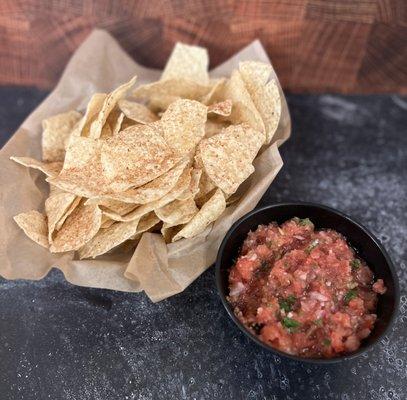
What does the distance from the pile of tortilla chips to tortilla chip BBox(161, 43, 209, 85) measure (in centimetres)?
17

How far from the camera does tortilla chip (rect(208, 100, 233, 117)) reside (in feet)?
6.37

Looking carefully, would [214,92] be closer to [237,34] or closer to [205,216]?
[237,34]

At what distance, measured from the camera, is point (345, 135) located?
94.5 inches

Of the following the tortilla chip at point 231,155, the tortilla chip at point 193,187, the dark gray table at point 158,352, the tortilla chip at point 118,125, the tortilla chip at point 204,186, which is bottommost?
the dark gray table at point 158,352

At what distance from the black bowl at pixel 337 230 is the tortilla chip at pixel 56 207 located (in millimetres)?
567

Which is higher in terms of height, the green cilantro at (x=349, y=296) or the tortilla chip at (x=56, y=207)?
the green cilantro at (x=349, y=296)

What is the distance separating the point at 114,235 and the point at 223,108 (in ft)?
2.08

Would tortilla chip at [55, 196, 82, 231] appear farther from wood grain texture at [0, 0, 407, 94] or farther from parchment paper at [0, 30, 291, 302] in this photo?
wood grain texture at [0, 0, 407, 94]

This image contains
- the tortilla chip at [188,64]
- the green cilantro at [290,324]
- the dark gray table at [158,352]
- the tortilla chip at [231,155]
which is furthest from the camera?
the tortilla chip at [188,64]

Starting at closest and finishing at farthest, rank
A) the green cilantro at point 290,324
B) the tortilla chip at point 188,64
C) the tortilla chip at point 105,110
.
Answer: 1. the green cilantro at point 290,324
2. the tortilla chip at point 105,110
3. the tortilla chip at point 188,64

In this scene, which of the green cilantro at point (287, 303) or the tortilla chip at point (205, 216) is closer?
the green cilantro at point (287, 303)

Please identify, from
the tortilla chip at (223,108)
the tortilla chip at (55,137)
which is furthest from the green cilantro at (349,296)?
the tortilla chip at (55,137)

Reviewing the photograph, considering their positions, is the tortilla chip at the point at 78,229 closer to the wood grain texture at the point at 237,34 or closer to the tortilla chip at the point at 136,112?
the tortilla chip at the point at 136,112

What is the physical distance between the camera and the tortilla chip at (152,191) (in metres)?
1.70
